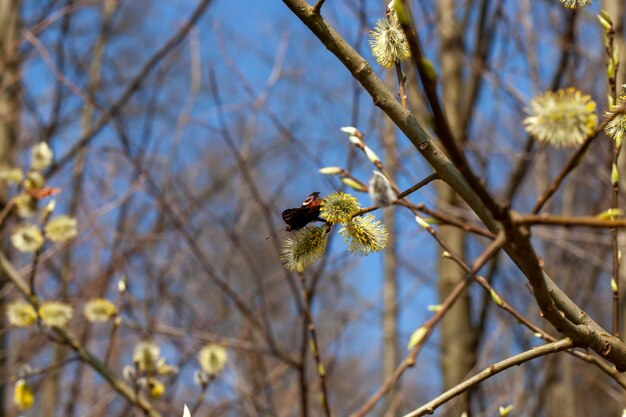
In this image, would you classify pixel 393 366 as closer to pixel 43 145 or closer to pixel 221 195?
pixel 221 195

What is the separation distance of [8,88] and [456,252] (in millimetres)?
3338

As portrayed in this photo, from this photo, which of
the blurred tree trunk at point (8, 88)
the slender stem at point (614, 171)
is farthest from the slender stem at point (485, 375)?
the blurred tree trunk at point (8, 88)

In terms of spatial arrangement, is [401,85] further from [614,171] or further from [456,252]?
[456,252]

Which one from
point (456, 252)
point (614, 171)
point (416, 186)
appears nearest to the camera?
point (416, 186)

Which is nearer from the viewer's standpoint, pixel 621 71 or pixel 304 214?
pixel 304 214

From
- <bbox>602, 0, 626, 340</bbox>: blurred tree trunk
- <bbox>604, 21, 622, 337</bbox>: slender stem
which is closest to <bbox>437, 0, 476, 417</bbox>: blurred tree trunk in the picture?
<bbox>602, 0, 626, 340</bbox>: blurred tree trunk

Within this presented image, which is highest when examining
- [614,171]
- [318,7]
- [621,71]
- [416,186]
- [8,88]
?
[8,88]

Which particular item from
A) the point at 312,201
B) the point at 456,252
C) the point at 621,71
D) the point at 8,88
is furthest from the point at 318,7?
the point at 8,88

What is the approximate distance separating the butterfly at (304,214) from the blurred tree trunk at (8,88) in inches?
150

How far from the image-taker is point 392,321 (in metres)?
6.15

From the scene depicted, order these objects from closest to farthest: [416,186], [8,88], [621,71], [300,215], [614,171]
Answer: [416,186], [300,215], [614,171], [621,71], [8,88]

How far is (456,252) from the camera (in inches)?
187

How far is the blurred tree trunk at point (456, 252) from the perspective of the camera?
4578mm

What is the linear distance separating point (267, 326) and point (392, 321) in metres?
2.96
